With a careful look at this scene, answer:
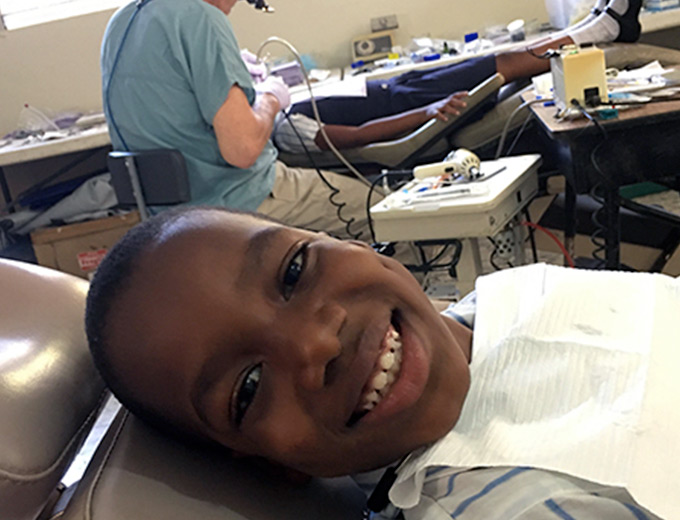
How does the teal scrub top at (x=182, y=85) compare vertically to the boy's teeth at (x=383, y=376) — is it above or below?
above

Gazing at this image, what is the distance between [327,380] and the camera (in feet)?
2.18

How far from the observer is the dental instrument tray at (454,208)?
1479 millimetres

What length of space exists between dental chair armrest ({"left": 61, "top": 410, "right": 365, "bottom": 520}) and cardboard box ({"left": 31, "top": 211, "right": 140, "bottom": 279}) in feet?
8.12

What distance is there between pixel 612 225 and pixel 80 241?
95.2 inches

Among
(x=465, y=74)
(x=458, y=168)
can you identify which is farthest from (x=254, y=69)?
(x=458, y=168)

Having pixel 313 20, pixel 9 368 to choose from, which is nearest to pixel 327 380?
pixel 9 368

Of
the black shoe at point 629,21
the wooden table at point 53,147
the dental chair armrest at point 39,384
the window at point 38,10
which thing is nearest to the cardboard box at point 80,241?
the wooden table at point 53,147

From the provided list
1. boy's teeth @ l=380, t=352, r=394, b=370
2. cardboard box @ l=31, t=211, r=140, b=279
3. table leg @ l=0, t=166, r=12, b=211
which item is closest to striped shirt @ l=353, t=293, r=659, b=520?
boy's teeth @ l=380, t=352, r=394, b=370

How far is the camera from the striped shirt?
1.82 feet

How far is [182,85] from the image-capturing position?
1.90m

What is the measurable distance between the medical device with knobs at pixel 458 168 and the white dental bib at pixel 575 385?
0.82m

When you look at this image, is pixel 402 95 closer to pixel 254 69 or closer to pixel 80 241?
pixel 254 69

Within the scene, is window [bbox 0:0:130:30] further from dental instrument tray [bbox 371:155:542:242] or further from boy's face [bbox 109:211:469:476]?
boy's face [bbox 109:211:469:476]

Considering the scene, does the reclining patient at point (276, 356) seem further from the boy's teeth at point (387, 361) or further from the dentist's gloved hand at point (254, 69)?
the dentist's gloved hand at point (254, 69)
